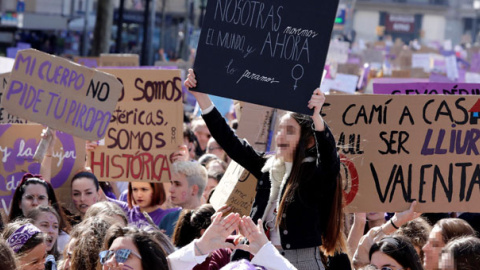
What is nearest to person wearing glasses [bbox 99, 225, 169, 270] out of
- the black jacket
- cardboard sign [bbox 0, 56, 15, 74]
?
the black jacket

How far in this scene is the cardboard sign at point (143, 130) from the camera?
7684mm

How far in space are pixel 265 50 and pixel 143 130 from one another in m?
2.80

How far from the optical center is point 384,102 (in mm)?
6223

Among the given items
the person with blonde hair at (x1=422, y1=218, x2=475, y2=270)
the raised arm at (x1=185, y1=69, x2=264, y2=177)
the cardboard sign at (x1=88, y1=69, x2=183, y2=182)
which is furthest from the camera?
the cardboard sign at (x1=88, y1=69, x2=183, y2=182)

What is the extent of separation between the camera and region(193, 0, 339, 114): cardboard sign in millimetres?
5098

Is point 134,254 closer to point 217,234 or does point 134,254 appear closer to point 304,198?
point 217,234

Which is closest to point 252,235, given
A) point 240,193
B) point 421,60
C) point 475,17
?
point 240,193

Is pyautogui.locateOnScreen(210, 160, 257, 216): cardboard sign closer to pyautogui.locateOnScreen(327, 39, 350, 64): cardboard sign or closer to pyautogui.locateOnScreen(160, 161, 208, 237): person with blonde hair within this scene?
pyautogui.locateOnScreen(160, 161, 208, 237): person with blonde hair

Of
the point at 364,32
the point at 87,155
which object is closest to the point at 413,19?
the point at 364,32

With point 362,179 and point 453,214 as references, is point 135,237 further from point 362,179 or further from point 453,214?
point 453,214

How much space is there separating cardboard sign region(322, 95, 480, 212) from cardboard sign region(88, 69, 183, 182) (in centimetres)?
184

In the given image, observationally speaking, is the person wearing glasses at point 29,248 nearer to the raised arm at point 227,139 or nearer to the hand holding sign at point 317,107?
the raised arm at point 227,139

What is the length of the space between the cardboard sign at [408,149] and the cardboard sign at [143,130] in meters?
1.84

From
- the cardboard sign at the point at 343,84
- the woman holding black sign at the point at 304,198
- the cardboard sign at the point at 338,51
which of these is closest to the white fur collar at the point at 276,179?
the woman holding black sign at the point at 304,198
